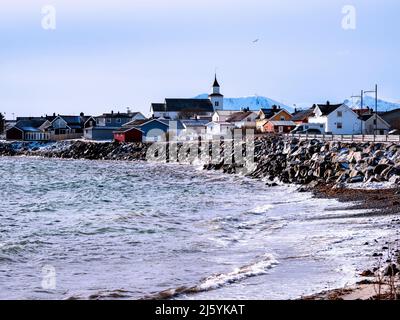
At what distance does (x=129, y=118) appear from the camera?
110625 mm

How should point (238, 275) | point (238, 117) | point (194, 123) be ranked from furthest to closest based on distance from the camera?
point (238, 117) < point (194, 123) < point (238, 275)

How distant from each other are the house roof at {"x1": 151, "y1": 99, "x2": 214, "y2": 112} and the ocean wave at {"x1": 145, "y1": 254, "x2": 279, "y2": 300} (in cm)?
11347

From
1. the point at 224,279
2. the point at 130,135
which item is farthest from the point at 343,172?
the point at 130,135

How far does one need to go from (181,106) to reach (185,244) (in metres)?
111

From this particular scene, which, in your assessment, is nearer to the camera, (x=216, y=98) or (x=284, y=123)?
(x=284, y=123)

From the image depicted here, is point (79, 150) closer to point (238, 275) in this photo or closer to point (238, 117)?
point (238, 117)

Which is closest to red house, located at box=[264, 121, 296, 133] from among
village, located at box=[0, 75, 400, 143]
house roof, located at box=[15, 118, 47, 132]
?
village, located at box=[0, 75, 400, 143]

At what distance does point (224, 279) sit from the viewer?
573 inches

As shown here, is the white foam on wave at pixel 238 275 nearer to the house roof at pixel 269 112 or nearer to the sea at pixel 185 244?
the sea at pixel 185 244

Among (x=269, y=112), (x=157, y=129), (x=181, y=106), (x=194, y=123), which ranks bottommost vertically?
(x=157, y=129)

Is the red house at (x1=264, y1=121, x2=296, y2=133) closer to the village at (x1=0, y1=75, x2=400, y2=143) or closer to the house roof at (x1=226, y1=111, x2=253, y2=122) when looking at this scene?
the village at (x1=0, y1=75, x2=400, y2=143)

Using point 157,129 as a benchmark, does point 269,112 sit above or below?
above
